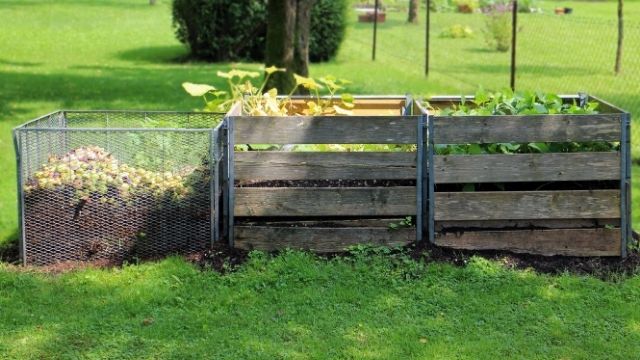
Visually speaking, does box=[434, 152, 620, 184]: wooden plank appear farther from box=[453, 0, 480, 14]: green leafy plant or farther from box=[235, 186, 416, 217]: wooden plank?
box=[453, 0, 480, 14]: green leafy plant

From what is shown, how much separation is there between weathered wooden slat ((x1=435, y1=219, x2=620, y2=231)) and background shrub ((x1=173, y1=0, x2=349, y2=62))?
15.5 m

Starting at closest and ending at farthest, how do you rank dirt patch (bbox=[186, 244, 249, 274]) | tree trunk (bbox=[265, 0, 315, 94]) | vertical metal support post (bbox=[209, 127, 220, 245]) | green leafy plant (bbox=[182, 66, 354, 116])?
dirt patch (bbox=[186, 244, 249, 274]) < vertical metal support post (bbox=[209, 127, 220, 245]) < green leafy plant (bbox=[182, 66, 354, 116]) < tree trunk (bbox=[265, 0, 315, 94])

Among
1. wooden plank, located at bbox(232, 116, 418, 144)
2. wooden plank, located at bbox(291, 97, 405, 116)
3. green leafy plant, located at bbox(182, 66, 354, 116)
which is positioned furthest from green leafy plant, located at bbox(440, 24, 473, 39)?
wooden plank, located at bbox(232, 116, 418, 144)

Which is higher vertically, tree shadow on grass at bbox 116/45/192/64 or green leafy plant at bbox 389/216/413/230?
tree shadow on grass at bbox 116/45/192/64

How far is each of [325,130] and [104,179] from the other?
151cm

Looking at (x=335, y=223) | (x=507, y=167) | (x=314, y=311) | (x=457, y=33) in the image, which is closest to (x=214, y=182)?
(x=335, y=223)

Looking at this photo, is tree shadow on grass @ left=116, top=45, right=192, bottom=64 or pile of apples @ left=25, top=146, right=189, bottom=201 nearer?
pile of apples @ left=25, top=146, right=189, bottom=201

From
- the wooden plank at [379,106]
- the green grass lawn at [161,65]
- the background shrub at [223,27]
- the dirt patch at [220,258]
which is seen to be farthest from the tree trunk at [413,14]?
the dirt patch at [220,258]

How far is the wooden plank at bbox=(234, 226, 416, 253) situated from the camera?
6.05m

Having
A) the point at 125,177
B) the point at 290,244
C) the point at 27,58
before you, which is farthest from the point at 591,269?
the point at 27,58

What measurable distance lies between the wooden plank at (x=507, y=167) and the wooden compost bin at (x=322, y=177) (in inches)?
9.4

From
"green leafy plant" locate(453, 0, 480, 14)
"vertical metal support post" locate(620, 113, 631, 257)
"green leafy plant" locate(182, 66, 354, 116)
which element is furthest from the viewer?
"green leafy plant" locate(453, 0, 480, 14)

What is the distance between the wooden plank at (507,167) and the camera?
238 inches

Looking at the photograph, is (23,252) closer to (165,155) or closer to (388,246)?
(165,155)
